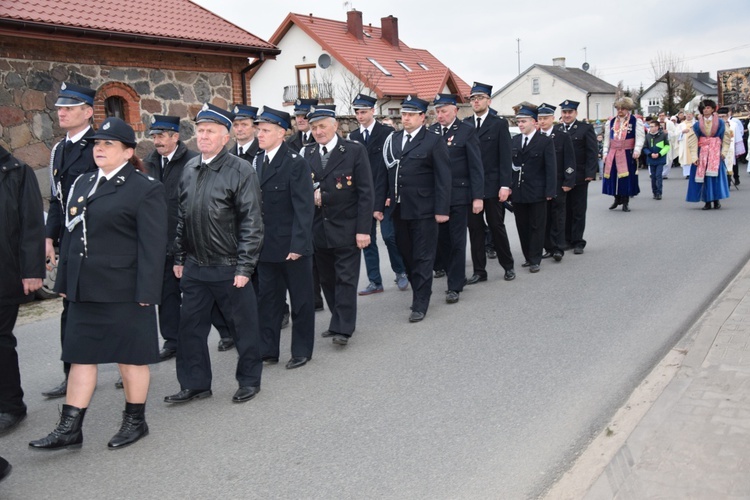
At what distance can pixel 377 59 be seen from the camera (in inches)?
1773

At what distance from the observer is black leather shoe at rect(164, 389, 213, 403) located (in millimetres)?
5395

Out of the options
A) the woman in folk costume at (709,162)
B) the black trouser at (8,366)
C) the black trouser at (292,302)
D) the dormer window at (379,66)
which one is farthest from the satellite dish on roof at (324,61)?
the black trouser at (8,366)

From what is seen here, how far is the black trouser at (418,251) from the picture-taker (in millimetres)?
7570

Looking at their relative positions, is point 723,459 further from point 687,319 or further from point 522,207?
point 522,207

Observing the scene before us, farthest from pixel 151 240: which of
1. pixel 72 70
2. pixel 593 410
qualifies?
pixel 72 70

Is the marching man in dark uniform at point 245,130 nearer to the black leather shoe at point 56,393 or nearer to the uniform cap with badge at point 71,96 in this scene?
the uniform cap with badge at point 71,96

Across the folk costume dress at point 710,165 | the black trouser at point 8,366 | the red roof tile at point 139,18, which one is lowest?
the black trouser at point 8,366

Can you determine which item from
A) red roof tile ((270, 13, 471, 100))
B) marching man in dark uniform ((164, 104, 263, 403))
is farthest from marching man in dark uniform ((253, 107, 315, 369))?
red roof tile ((270, 13, 471, 100))

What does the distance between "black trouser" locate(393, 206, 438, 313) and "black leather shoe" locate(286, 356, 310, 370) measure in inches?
65.4

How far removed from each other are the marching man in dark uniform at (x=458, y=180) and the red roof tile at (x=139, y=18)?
7.41 meters

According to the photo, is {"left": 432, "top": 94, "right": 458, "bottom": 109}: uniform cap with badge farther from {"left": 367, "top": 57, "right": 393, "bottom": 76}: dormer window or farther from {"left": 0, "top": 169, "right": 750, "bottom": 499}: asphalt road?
{"left": 367, "top": 57, "right": 393, "bottom": 76}: dormer window

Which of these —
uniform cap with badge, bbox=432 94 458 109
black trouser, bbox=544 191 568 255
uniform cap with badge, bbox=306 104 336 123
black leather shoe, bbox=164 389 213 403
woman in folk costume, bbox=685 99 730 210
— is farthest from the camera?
woman in folk costume, bbox=685 99 730 210

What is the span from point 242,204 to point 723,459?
3192 mm

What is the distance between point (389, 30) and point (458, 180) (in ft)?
140
